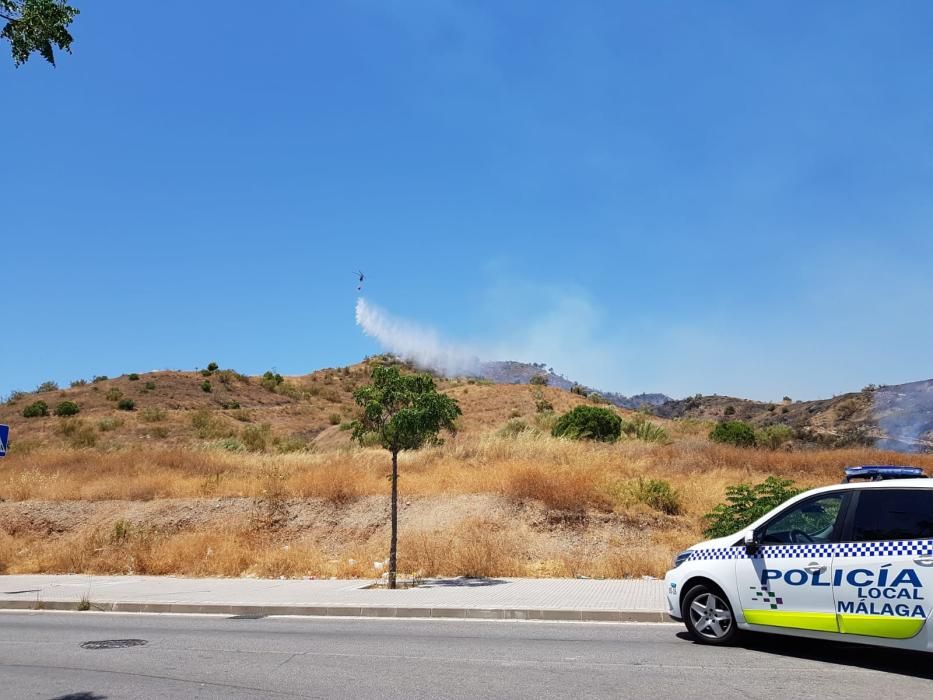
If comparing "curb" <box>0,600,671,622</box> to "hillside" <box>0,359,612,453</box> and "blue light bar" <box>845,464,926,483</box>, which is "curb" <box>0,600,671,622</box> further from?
"hillside" <box>0,359,612,453</box>

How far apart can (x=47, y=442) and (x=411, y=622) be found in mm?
39261

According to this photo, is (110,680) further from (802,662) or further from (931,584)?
(931,584)

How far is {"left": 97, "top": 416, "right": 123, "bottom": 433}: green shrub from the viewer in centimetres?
4788

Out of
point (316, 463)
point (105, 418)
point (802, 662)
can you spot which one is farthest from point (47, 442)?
point (802, 662)

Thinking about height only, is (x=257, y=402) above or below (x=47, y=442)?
above

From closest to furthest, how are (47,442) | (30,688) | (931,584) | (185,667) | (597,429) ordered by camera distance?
(931,584) → (30,688) → (185,667) → (597,429) → (47,442)

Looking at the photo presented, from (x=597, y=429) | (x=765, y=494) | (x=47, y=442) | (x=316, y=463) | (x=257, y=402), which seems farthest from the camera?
(x=257, y=402)

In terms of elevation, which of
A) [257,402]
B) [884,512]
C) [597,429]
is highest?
[257,402]

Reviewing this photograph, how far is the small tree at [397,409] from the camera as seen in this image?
14438 millimetres

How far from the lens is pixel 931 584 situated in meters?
7.00

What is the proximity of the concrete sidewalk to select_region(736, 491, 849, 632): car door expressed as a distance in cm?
256

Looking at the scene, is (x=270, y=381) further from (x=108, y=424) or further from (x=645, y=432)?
(x=645, y=432)

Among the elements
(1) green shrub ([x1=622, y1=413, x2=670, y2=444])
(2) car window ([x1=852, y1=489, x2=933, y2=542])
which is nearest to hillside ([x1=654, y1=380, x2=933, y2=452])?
(1) green shrub ([x1=622, y1=413, x2=670, y2=444])

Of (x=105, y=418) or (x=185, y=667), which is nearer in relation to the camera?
(x=185, y=667)
